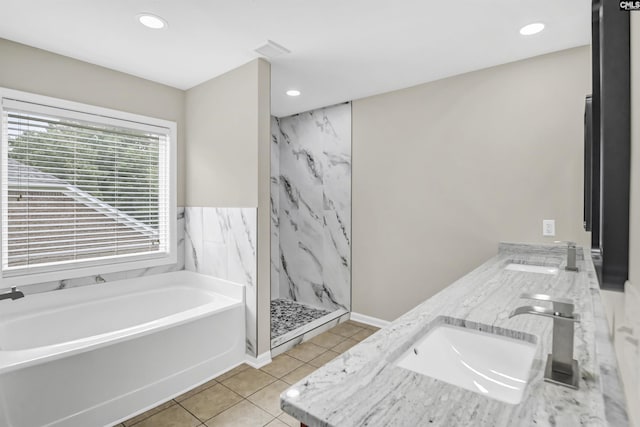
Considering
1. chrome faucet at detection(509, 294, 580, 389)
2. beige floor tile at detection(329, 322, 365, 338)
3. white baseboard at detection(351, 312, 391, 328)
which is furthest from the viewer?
white baseboard at detection(351, 312, 391, 328)

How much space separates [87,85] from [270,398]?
293 centimetres

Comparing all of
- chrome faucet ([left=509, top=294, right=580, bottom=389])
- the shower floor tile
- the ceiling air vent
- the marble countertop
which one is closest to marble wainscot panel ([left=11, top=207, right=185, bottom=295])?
the shower floor tile

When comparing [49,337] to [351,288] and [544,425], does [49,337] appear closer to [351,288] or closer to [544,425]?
[351,288]

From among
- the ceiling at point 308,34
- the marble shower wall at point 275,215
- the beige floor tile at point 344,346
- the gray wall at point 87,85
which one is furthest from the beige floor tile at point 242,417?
the ceiling at point 308,34

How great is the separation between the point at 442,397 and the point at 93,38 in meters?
3.03

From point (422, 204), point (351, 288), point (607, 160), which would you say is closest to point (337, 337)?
point (351, 288)

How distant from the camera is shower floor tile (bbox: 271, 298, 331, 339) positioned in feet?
10.9

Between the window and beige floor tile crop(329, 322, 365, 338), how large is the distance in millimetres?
1868

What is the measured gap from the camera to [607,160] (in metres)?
0.65

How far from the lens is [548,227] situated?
98.8 inches

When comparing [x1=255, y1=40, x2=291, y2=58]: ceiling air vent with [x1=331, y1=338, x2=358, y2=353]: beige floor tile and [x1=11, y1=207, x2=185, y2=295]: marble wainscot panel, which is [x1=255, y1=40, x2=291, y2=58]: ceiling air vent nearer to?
[x1=11, y1=207, x2=185, y2=295]: marble wainscot panel

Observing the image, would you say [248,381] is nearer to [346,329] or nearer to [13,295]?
[346,329]

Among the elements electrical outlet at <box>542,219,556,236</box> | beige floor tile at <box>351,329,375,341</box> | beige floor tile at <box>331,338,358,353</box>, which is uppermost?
electrical outlet at <box>542,219,556,236</box>

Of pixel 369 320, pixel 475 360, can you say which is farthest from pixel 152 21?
pixel 369 320
